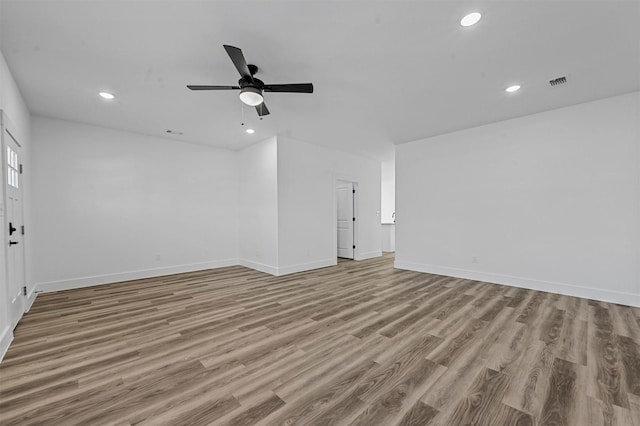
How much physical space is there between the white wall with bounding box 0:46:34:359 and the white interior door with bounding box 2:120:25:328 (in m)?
0.15

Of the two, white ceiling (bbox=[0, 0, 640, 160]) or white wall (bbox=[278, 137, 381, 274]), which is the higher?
white ceiling (bbox=[0, 0, 640, 160])

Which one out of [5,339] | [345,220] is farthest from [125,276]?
[345,220]

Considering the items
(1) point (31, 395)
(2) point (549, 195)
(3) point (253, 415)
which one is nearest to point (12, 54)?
(1) point (31, 395)

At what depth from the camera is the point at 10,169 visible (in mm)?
2938

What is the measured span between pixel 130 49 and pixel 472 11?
3053 millimetres

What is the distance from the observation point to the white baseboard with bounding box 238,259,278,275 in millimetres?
5195

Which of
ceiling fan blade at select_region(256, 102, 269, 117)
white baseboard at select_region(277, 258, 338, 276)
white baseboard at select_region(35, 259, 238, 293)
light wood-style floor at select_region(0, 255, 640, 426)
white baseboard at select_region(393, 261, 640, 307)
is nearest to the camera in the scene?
light wood-style floor at select_region(0, 255, 640, 426)

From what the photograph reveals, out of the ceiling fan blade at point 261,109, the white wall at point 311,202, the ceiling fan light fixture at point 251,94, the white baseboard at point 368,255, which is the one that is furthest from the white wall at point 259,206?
the white baseboard at point 368,255

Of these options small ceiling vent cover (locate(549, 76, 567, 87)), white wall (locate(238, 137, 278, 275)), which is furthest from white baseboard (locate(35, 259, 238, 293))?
small ceiling vent cover (locate(549, 76, 567, 87))

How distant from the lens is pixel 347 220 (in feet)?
23.3

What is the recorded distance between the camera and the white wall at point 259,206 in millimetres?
5215

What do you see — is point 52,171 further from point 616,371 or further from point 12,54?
point 616,371

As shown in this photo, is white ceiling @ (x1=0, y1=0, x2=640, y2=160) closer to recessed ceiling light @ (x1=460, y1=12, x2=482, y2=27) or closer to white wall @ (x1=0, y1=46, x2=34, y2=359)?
recessed ceiling light @ (x1=460, y1=12, x2=482, y2=27)

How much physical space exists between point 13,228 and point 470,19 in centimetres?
502
